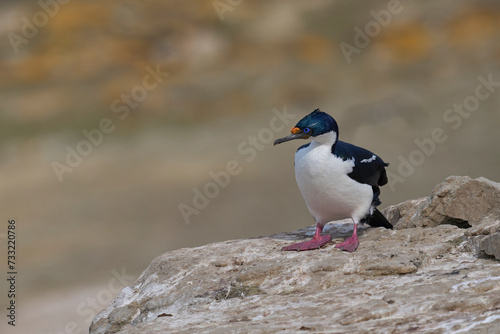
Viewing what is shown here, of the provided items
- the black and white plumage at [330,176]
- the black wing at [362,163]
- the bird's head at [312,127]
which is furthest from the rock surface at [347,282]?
the bird's head at [312,127]

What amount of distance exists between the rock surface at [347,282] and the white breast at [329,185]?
38 cm

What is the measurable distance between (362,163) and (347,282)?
1.80 meters

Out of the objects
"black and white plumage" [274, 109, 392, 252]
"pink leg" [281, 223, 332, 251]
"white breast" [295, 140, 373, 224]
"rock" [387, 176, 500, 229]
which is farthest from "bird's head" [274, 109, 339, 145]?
"rock" [387, 176, 500, 229]

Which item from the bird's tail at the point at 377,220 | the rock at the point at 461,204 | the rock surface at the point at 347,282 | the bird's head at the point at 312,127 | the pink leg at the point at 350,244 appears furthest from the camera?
the bird's tail at the point at 377,220

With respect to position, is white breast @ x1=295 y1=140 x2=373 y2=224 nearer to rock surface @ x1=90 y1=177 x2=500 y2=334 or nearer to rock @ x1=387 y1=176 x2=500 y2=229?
rock surface @ x1=90 y1=177 x2=500 y2=334

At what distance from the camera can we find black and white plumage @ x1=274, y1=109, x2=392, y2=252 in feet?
23.8

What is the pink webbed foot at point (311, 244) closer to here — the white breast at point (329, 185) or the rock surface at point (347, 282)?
the rock surface at point (347, 282)

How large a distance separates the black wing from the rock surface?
57 cm

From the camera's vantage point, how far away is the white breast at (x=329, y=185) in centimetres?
730

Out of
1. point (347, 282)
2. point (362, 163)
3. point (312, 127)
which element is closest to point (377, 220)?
point (362, 163)

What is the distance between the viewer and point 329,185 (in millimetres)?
7316

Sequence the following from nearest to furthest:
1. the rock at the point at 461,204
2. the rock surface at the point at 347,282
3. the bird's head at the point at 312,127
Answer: the rock surface at the point at 347,282, the bird's head at the point at 312,127, the rock at the point at 461,204

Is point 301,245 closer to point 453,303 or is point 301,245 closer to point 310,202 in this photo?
point 310,202

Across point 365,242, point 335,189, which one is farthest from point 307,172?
point 365,242
